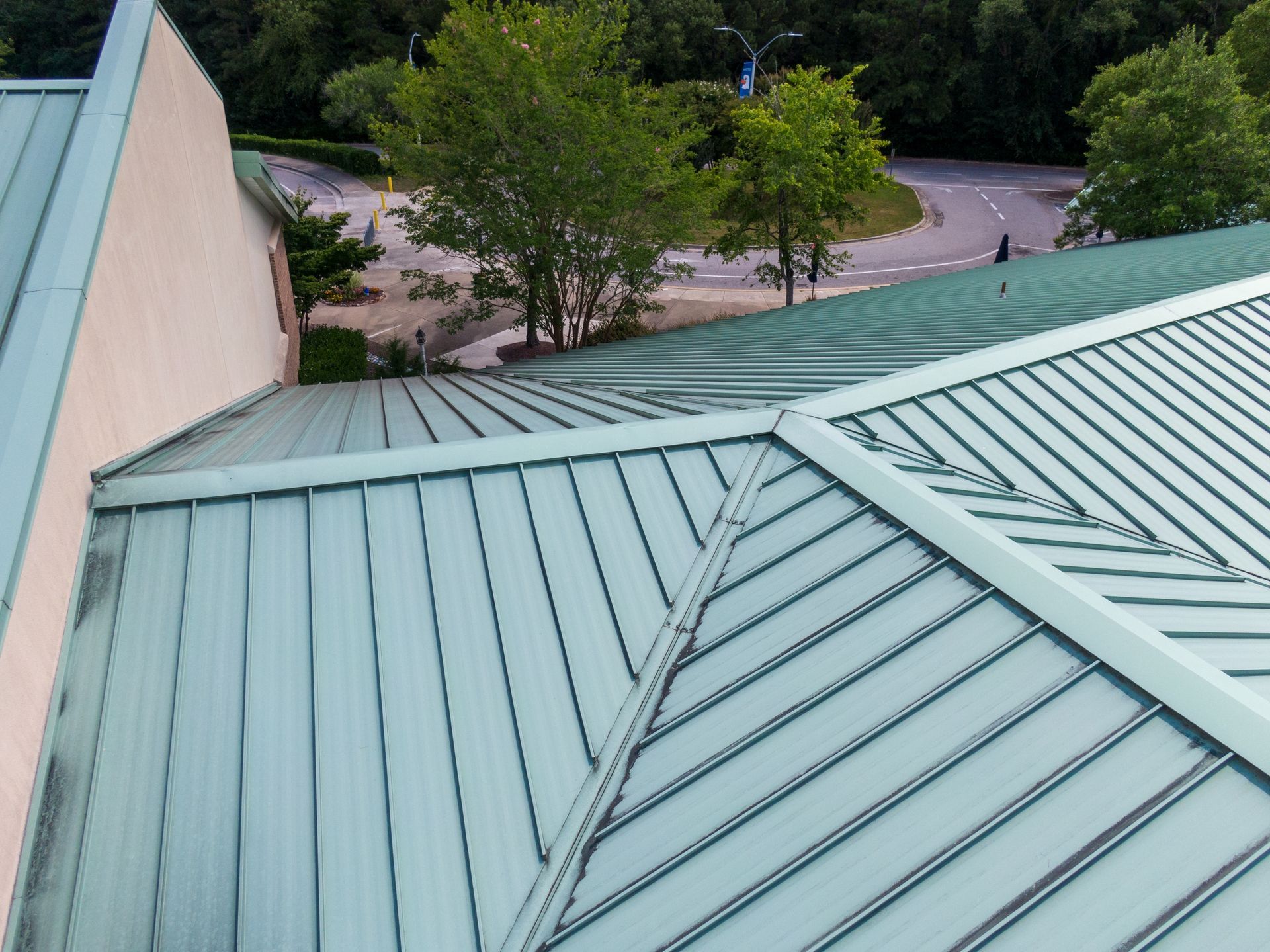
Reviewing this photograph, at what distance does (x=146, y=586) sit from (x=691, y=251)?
37.5 m

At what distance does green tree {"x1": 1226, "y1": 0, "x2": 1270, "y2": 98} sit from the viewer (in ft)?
116

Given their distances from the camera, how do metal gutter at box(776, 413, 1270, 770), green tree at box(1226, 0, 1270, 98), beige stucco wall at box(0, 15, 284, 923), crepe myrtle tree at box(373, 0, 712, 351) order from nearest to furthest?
metal gutter at box(776, 413, 1270, 770)
beige stucco wall at box(0, 15, 284, 923)
crepe myrtle tree at box(373, 0, 712, 351)
green tree at box(1226, 0, 1270, 98)

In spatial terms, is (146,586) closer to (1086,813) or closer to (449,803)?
(449,803)

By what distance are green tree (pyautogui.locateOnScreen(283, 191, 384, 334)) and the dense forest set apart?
33.4 metres

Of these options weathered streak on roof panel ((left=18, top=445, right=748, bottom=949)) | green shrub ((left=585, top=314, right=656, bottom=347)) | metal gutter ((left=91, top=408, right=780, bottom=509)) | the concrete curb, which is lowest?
green shrub ((left=585, top=314, right=656, bottom=347))

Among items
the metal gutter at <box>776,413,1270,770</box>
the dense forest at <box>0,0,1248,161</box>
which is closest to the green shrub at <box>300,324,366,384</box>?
the metal gutter at <box>776,413,1270,770</box>

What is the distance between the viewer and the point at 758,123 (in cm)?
2650

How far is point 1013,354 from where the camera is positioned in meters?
8.51

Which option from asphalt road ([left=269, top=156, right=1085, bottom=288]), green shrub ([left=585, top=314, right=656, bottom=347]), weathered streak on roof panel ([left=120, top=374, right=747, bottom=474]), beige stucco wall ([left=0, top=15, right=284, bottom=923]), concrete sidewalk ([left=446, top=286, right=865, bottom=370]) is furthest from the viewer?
asphalt road ([left=269, top=156, right=1085, bottom=288])

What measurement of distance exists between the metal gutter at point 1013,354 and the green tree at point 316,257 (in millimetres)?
22194

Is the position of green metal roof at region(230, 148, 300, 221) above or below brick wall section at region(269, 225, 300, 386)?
above

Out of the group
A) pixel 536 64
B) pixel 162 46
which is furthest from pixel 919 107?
pixel 162 46

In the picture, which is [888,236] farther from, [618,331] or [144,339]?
[144,339]

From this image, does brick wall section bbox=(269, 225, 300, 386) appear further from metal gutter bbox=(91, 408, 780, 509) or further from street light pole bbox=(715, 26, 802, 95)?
street light pole bbox=(715, 26, 802, 95)
